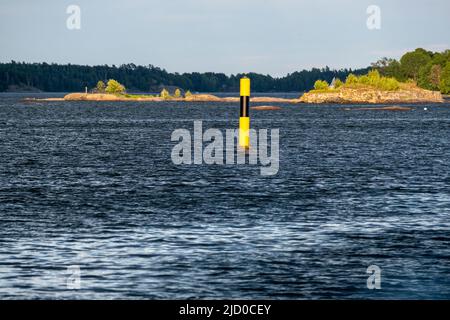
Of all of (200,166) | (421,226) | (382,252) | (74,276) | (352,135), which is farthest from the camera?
(352,135)

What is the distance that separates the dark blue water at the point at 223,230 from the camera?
80.7ft

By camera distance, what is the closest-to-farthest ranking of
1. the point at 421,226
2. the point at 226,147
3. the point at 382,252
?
the point at 382,252 < the point at 421,226 < the point at 226,147

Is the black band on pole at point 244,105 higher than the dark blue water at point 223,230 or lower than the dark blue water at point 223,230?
higher

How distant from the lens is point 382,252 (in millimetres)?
29391

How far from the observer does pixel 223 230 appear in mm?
33812

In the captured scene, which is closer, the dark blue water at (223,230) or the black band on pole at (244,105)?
the dark blue water at (223,230)

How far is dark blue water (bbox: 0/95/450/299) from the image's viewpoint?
24.6m

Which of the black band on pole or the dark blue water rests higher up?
the black band on pole

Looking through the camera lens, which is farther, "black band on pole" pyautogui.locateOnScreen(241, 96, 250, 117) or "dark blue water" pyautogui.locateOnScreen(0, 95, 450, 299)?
"black band on pole" pyautogui.locateOnScreen(241, 96, 250, 117)

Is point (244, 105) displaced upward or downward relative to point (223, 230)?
upward

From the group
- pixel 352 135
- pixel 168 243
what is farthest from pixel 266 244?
pixel 352 135

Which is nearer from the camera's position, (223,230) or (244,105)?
(223,230)

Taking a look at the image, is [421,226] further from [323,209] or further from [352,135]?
[352,135]

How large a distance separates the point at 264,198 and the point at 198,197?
3.56 m
